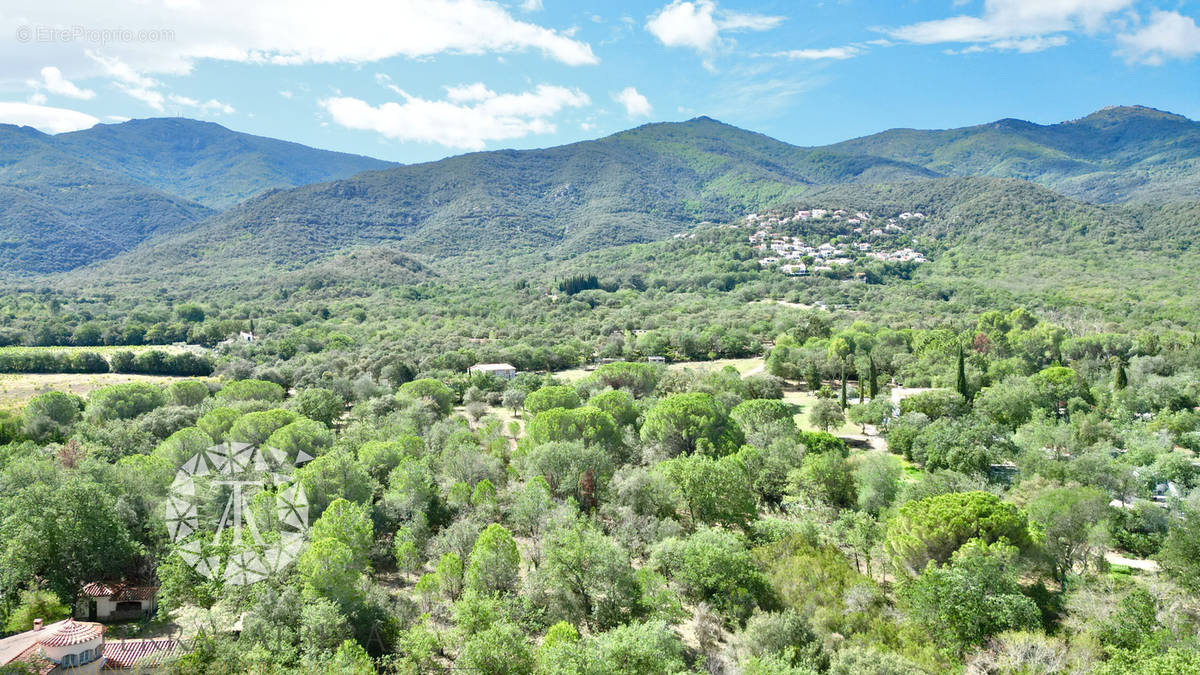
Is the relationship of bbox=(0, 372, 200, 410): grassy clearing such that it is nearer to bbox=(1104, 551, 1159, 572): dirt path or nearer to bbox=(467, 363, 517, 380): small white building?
bbox=(467, 363, 517, 380): small white building

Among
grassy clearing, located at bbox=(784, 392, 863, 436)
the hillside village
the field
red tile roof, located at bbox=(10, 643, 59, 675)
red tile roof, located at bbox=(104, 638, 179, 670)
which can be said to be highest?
the hillside village

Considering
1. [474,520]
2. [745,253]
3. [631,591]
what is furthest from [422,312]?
[631,591]

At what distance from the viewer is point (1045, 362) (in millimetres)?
51281

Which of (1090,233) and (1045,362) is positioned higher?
(1090,233)

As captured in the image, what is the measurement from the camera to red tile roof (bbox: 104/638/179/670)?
50.8 ft

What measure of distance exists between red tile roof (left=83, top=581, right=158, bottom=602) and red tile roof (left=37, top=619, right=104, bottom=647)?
4.19 m

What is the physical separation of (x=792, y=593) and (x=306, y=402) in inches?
1292

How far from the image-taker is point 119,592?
65.4 feet

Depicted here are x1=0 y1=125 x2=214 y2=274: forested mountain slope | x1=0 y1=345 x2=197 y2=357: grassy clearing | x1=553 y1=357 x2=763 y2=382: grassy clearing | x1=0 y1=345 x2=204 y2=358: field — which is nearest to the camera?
x1=553 y1=357 x2=763 y2=382: grassy clearing

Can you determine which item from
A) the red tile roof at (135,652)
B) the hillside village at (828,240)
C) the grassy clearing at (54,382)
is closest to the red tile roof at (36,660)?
the red tile roof at (135,652)

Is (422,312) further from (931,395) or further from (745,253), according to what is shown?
(931,395)

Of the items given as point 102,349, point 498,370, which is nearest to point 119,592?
point 498,370

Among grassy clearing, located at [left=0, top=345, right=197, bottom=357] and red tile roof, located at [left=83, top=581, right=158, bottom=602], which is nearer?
red tile roof, located at [left=83, top=581, right=158, bottom=602]

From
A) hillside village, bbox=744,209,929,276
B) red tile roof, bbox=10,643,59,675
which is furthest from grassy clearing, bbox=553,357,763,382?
hillside village, bbox=744,209,929,276
